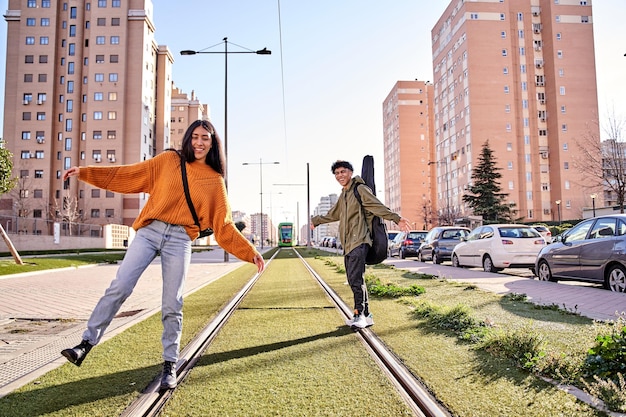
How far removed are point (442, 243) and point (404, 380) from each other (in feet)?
55.3

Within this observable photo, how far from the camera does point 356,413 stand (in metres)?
2.82

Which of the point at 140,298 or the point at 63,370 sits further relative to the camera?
the point at 140,298

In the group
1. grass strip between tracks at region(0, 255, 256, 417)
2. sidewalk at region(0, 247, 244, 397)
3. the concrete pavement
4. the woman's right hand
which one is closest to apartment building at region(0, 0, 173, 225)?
sidewalk at region(0, 247, 244, 397)

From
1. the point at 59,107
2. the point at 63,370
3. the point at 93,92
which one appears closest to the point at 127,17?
the point at 93,92

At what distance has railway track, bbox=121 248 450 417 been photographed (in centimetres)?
290

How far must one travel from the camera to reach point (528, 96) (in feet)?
247

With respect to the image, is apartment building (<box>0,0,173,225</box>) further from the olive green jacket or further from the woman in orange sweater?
the woman in orange sweater

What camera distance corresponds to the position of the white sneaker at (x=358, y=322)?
543 cm

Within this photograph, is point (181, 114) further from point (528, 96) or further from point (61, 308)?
point (61, 308)

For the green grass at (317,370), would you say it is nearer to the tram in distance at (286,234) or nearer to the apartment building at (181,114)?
the tram in distance at (286,234)

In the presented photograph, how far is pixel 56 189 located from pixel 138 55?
22.6m

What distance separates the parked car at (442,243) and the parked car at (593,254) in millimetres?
8121

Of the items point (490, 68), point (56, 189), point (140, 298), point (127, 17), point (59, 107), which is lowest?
point (140, 298)

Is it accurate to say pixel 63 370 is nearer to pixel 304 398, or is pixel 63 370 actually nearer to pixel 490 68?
pixel 304 398
